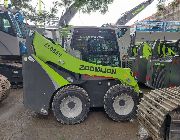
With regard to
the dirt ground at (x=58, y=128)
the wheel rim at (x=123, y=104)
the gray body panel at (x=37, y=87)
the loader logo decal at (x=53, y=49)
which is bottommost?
the dirt ground at (x=58, y=128)

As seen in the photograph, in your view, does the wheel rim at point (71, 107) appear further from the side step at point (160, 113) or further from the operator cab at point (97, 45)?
the side step at point (160, 113)

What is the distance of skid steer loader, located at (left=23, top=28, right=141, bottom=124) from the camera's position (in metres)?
7.83

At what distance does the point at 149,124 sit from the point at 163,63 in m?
5.65

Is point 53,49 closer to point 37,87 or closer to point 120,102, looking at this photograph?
point 37,87

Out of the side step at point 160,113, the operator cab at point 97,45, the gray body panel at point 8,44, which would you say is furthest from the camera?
the gray body panel at point 8,44

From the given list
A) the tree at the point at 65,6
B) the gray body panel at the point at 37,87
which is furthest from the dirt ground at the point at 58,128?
the tree at the point at 65,6

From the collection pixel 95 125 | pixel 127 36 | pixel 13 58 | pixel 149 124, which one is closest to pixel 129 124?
pixel 95 125

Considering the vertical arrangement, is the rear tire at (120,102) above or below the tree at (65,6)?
below

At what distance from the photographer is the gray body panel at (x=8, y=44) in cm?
1293

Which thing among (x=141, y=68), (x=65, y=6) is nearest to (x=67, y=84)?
(x=141, y=68)

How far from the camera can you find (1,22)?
1321 cm

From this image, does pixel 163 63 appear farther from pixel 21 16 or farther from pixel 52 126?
pixel 21 16

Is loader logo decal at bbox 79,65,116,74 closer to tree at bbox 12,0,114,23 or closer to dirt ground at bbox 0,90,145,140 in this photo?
dirt ground at bbox 0,90,145,140

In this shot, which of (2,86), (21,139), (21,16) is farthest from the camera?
(21,16)
